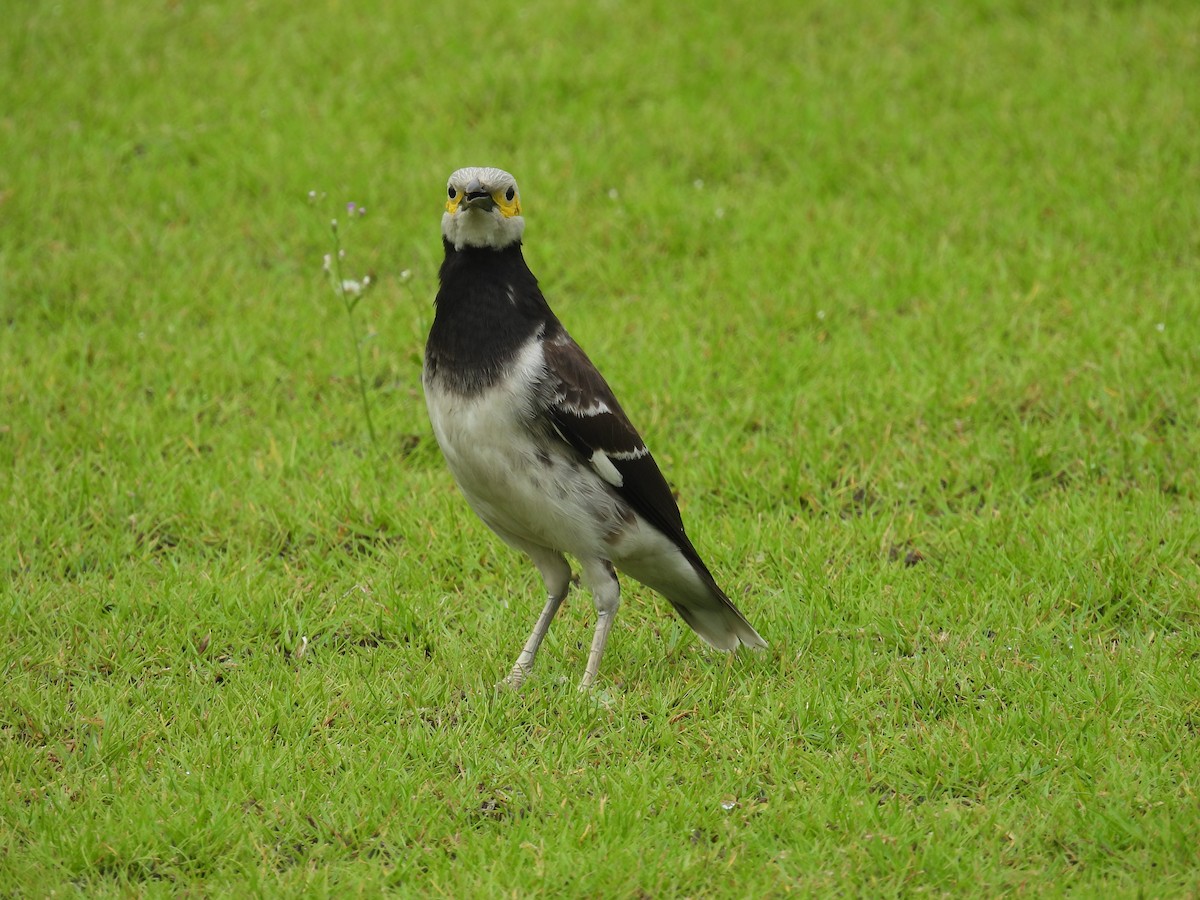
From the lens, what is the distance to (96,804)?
476 cm

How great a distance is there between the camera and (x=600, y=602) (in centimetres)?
564

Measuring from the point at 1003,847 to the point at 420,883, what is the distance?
2.00m

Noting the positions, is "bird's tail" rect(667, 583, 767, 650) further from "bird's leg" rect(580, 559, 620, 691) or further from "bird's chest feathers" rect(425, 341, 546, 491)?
"bird's chest feathers" rect(425, 341, 546, 491)

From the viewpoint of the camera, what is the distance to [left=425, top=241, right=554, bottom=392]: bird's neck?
5305mm

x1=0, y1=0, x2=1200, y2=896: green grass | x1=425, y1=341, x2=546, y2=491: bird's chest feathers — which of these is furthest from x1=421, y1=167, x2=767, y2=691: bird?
x1=0, y1=0, x2=1200, y2=896: green grass

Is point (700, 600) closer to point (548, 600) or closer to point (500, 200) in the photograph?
point (548, 600)

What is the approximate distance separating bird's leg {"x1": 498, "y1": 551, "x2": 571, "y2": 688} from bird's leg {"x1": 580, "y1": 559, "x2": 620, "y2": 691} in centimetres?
24

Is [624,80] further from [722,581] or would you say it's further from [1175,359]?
[722,581]

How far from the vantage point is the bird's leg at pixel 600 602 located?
559 cm

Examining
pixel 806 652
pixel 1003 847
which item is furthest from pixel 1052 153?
pixel 1003 847

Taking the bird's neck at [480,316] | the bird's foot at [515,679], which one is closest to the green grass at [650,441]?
the bird's foot at [515,679]

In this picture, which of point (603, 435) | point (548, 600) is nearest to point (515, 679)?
point (548, 600)

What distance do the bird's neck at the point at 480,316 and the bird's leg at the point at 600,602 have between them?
3.10 feet

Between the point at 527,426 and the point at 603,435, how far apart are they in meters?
0.37
